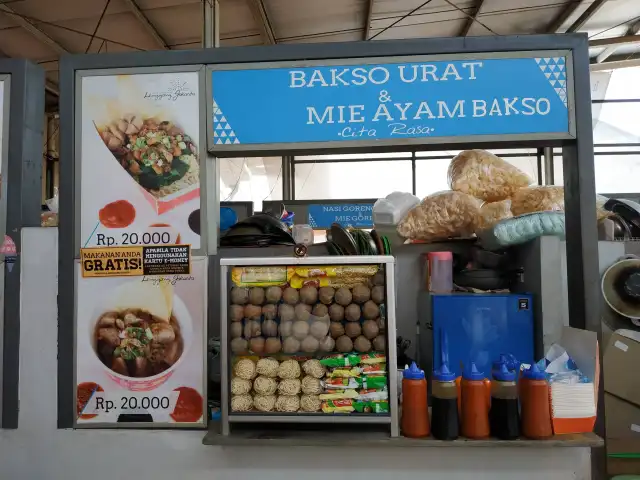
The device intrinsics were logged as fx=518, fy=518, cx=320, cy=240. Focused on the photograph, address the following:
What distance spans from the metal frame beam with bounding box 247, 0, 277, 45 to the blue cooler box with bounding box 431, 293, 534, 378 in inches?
203

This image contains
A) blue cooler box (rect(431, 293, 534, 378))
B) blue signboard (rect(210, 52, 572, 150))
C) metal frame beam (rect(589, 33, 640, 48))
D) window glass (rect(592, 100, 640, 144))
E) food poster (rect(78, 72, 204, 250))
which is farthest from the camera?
window glass (rect(592, 100, 640, 144))

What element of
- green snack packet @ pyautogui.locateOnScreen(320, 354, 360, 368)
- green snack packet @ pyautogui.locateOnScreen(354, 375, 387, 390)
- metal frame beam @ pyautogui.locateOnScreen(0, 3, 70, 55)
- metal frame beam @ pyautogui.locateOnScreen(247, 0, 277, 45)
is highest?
metal frame beam @ pyautogui.locateOnScreen(247, 0, 277, 45)

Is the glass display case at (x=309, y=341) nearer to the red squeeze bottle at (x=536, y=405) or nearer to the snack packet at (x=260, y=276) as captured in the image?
the snack packet at (x=260, y=276)

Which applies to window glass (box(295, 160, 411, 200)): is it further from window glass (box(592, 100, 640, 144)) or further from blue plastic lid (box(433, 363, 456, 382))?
blue plastic lid (box(433, 363, 456, 382))

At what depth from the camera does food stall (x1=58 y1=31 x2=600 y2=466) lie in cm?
250

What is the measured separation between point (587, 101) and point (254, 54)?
1635 millimetres

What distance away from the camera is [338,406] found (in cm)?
230

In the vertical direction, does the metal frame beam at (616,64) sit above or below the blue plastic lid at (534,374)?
above

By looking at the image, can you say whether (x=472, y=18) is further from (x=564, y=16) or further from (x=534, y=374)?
(x=534, y=374)

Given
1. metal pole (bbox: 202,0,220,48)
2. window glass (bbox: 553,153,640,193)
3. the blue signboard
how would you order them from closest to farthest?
the blue signboard
metal pole (bbox: 202,0,220,48)
window glass (bbox: 553,153,640,193)

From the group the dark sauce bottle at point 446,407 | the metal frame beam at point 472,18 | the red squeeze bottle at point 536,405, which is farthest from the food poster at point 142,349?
the metal frame beam at point 472,18

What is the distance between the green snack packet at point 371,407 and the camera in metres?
2.28

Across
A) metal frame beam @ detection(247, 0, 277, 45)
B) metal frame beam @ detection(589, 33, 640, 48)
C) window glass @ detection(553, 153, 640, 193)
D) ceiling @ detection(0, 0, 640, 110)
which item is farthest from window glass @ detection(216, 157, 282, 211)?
metal frame beam @ detection(589, 33, 640, 48)

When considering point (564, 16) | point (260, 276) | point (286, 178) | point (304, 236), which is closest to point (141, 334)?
point (260, 276)
